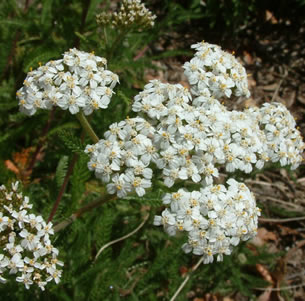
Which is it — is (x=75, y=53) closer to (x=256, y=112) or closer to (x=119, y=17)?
(x=119, y=17)

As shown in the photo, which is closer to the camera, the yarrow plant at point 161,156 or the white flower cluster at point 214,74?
the yarrow plant at point 161,156

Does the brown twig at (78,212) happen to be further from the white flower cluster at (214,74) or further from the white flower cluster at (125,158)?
the white flower cluster at (214,74)

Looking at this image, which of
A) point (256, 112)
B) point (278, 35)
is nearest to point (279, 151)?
point (256, 112)

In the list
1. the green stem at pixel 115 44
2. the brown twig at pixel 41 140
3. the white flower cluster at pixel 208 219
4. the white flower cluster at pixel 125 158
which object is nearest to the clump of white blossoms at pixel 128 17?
the green stem at pixel 115 44

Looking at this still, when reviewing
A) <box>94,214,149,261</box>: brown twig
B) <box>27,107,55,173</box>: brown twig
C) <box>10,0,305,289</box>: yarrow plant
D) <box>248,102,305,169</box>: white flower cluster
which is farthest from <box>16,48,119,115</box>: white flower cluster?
<box>94,214,149,261</box>: brown twig

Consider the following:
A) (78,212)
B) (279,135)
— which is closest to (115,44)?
(78,212)

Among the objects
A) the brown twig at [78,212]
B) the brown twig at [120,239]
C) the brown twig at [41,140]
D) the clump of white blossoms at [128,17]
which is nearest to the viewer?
the brown twig at [78,212]
